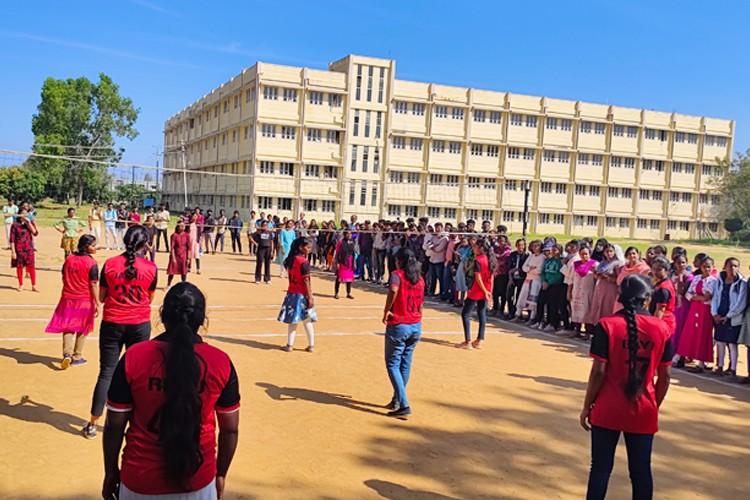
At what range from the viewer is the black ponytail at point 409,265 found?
22.5 feet

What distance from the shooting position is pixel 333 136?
161 ft

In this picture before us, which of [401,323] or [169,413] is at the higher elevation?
[169,413]

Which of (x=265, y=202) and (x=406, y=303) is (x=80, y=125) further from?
(x=406, y=303)

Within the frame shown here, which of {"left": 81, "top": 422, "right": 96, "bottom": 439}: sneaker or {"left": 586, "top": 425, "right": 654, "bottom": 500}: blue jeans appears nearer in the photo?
{"left": 586, "top": 425, "right": 654, "bottom": 500}: blue jeans

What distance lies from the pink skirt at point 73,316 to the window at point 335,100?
42.4 m

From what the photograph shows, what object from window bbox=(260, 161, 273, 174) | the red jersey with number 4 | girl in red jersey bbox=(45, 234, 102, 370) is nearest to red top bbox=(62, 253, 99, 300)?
girl in red jersey bbox=(45, 234, 102, 370)

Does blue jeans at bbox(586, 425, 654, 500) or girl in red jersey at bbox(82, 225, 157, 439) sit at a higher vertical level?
girl in red jersey at bbox(82, 225, 157, 439)

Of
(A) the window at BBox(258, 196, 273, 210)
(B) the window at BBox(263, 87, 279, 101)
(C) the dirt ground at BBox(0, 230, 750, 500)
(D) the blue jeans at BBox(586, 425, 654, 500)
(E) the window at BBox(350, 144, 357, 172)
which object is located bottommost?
(C) the dirt ground at BBox(0, 230, 750, 500)

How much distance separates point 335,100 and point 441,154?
10071mm

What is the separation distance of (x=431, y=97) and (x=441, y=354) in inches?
1730

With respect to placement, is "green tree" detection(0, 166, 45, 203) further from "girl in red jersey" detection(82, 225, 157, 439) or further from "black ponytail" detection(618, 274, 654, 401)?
"black ponytail" detection(618, 274, 654, 401)

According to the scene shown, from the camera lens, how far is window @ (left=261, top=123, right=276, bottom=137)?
47.0 m

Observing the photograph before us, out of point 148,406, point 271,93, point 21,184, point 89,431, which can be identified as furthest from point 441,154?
point 148,406

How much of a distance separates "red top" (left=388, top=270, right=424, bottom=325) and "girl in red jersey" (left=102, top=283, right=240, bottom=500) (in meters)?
3.86
